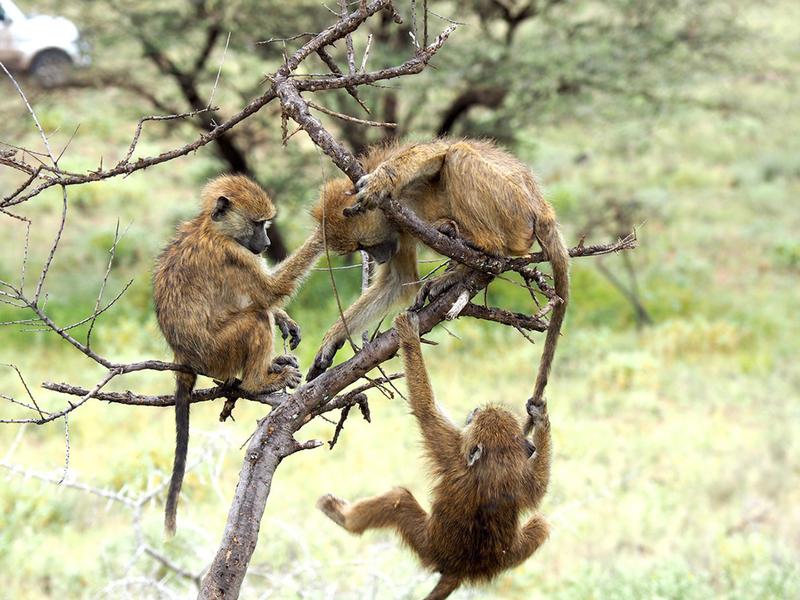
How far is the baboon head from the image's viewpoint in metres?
4.86

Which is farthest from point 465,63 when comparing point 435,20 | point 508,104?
point 508,104

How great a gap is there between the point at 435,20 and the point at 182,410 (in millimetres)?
12438

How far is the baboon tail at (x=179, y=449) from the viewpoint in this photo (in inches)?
165

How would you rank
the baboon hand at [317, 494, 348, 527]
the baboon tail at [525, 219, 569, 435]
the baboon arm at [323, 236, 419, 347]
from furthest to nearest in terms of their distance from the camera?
the baboon arm at [323, 236, 419, 347] < the baboon hand at [317, 494, 348, 527] < the baboon tail at [525, 219, 569, 435]

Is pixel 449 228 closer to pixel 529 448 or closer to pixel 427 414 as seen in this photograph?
pixel 427 414

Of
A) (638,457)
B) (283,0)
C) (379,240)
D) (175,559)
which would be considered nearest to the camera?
(379,240)

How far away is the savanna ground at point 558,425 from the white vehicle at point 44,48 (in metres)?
0.81

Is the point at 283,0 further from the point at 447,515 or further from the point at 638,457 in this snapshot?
the point at 447,515

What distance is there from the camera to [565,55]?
14.8 meters

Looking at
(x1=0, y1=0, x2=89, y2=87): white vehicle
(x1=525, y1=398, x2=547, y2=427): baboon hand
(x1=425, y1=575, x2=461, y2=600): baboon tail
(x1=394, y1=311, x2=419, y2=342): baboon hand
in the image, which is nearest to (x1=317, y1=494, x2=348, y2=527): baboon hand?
(x1=425, y1=575, x2=461, y2=600): baboon tail

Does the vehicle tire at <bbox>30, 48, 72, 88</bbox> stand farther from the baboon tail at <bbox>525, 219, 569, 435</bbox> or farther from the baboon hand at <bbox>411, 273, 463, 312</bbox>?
the baboon tail at <bbox>525, 219, 569, 435</bbox>

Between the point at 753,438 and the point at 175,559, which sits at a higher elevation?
the point at 175,559

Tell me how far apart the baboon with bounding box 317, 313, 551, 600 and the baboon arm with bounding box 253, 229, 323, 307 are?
35.8 inches

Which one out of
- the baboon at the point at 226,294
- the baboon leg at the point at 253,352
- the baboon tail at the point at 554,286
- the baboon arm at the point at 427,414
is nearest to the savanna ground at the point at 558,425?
the baboon at the point at 226,294
